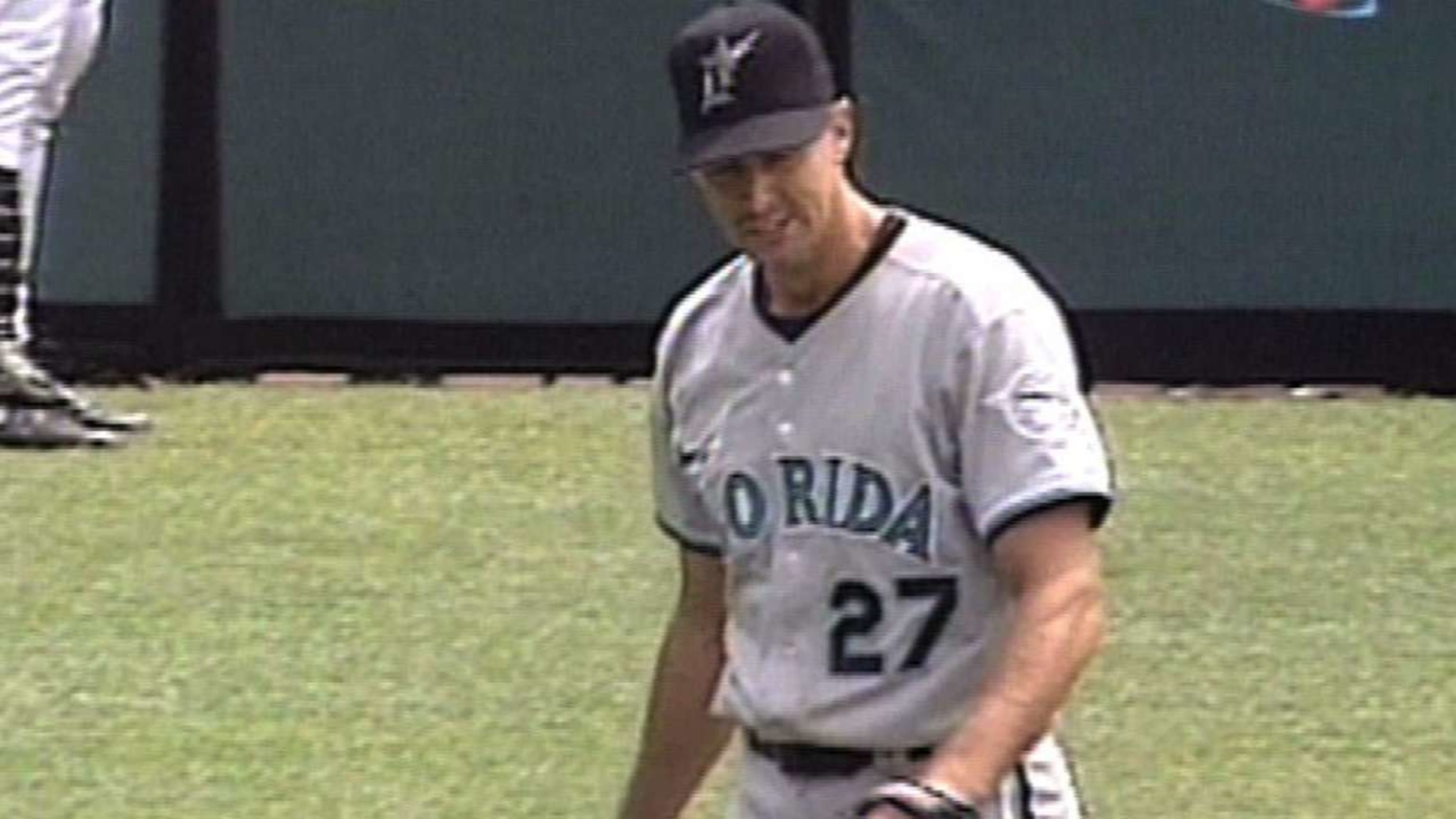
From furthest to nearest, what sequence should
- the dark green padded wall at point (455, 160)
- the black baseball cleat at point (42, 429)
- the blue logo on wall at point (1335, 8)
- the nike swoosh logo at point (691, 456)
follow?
the dark green padded wall at point (455, 160) < the blue logo on wall at point (1335, 8) < the black baseball cleat at point (42, 429) < the nike swoosh logo at point (691, 456)

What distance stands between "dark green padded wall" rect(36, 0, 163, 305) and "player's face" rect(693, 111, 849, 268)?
6082 mm

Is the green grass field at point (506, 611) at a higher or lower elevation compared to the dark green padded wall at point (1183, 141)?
lower

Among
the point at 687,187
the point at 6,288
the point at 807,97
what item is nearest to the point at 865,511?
the point at 807,97

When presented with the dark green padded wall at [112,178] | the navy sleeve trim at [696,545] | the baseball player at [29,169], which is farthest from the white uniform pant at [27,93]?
the navy sleeve trim at [696,545]

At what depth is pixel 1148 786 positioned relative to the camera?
6.46 m

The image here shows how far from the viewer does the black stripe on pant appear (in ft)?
28.7

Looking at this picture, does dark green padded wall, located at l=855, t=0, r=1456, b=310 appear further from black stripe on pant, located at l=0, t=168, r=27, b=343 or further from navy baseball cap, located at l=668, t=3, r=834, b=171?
navy baseball cap, located at l=668, t=3, r=834, b=171

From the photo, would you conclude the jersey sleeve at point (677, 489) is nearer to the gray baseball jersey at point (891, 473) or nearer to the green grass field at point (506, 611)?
the gray baseball jersey at point (891, 473)

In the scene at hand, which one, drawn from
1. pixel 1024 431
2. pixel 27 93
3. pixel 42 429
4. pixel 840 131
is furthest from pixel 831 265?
pixel 42 429

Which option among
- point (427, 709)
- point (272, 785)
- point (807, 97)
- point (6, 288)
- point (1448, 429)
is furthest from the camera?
point (1448, 429)

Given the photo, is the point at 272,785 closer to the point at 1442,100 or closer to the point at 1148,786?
the point at 1148,786

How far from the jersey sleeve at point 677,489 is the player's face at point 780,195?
404 mm

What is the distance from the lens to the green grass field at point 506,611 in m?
6.51

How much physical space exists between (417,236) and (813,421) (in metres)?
5.95
